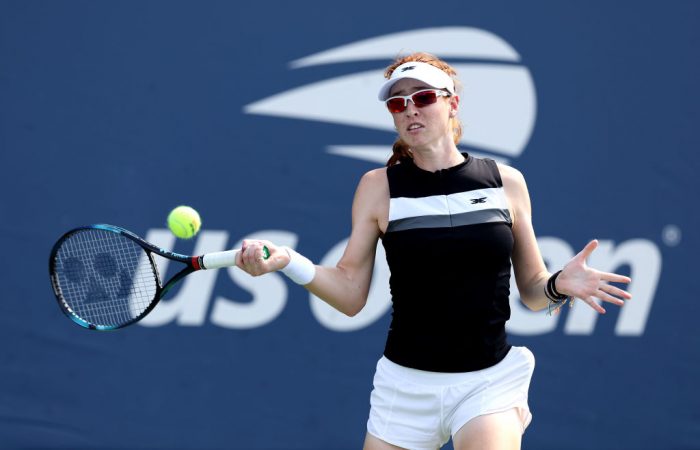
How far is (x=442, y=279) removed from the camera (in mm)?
2707

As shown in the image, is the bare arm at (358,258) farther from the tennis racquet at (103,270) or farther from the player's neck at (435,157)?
the tennis racquet at (103,270)

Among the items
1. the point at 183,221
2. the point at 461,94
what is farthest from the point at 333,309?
the point at 183,221

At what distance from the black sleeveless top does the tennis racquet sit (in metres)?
0.42

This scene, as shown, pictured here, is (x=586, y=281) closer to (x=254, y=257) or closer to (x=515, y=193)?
(x=515, y=193)

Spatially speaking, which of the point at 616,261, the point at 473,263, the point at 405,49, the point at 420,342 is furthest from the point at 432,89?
the point at 616,261

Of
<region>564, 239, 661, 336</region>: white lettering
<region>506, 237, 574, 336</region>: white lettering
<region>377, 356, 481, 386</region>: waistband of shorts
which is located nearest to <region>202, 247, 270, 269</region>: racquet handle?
<region>377, 356, 481, 386</region>: waistband of shorts

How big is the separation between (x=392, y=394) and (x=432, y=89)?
2.96ft

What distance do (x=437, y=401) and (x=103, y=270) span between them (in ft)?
4.14

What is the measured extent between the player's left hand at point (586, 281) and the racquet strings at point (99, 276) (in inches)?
49.2

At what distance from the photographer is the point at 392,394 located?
2.76 meters

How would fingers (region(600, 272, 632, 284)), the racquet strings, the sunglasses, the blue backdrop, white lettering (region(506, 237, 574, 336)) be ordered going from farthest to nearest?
white lettering (region(506, 237, 574, 336))
the blue backdrop
the racquet strings
the sunglasses
fingers (region(600, 272, 632, 284))

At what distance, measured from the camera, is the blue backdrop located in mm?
4578

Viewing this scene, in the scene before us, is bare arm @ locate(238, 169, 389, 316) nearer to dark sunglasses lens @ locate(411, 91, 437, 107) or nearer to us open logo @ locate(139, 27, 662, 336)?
dark sunglasses lens @ locate(411, 91, 437, 107)

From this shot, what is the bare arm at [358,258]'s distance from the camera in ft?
9.37
